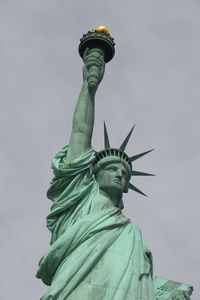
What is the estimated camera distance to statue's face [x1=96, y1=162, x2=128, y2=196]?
57.1 ft

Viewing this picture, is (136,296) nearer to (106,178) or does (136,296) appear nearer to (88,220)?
(88,220)

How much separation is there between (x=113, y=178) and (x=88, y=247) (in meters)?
2.04

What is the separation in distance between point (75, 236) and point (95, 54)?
509 centimetres

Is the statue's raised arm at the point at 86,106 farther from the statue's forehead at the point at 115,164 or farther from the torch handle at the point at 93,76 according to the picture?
the statue's forehead at the point at 115,164

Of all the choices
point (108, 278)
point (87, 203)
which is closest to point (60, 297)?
point (108, 278)

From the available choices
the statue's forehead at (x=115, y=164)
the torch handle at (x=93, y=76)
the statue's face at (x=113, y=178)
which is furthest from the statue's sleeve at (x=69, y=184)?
the torch handle at (x=93, y=76)

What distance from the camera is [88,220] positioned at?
53.9 ft

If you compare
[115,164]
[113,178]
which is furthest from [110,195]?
[115,164]

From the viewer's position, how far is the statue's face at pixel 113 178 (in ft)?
57.1

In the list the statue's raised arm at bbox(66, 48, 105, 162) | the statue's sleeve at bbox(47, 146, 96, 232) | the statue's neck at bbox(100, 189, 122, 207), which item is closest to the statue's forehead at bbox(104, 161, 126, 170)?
the statue's sleeve at bbox(47, 146, 96, 232)

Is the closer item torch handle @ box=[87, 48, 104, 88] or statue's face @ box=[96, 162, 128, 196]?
statue's face @ box=[96, 162, 128, 196]

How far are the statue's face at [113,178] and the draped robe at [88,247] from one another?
167 mm

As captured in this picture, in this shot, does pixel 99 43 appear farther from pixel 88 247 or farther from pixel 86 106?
pixel 88 247

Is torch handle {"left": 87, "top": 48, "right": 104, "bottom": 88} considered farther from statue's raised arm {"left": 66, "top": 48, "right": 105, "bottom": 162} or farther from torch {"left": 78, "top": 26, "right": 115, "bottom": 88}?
torch {"left": 78, "top": 26, "right": 115, "bottom": 88}
